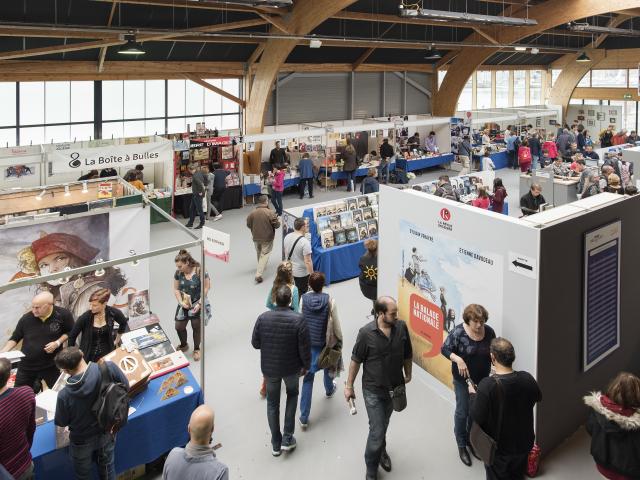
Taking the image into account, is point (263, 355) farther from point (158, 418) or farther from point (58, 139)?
point (58, 139)

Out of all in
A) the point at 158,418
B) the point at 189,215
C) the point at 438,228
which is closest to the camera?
the point at 158,418

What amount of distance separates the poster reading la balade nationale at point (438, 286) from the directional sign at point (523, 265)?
0.14 meters

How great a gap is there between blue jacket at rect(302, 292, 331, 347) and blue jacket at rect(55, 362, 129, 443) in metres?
1.70

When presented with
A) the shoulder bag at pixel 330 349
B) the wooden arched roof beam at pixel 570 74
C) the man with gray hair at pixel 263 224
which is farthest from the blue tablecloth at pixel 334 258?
the wooden arched roof beam at pixel 570 74

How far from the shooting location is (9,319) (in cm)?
549

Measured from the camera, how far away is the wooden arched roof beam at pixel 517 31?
12826 millimetres

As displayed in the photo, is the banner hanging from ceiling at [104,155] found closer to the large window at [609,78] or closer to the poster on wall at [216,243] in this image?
the poster on wall at [216,243]

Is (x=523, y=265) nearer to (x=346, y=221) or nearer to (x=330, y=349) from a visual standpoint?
(x=330, y=349)

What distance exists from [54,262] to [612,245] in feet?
18.6

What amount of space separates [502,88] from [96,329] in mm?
23708

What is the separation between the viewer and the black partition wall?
13.5 ft

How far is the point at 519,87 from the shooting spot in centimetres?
2536

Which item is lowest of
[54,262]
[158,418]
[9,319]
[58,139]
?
[158,418]

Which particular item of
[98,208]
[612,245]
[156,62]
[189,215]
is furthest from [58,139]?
[612,245]
